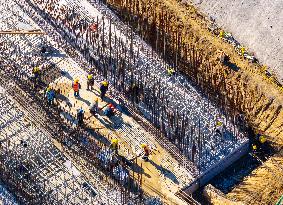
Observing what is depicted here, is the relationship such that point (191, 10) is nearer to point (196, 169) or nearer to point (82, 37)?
point (82, 37)

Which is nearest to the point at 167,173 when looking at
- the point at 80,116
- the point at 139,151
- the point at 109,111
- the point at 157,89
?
the point at 139,151

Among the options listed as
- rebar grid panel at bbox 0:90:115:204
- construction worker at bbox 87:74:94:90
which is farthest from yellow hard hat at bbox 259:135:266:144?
construction worker at bbox 87:74:94:90

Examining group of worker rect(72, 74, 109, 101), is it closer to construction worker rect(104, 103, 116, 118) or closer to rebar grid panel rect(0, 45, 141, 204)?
construction worker rect(104, 103, 116, 118)

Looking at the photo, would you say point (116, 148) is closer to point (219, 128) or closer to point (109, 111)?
point (109, 111)

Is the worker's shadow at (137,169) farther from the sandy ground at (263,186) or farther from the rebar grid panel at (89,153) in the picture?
the sandy ground at (263,186)

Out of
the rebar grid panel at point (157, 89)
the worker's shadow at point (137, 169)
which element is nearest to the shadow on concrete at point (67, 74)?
the rebar grid panel at point (157, 89)

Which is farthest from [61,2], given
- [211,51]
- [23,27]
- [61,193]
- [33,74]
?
[61,193]
